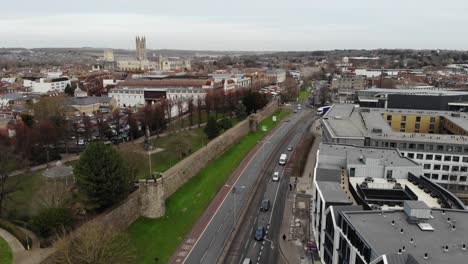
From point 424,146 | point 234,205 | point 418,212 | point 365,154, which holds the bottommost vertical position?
point 234,205

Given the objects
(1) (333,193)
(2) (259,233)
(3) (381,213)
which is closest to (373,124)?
(2) (259,233)

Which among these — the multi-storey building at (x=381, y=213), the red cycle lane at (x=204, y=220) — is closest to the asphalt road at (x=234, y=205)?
the red cycle lane at (x=204, y=220)

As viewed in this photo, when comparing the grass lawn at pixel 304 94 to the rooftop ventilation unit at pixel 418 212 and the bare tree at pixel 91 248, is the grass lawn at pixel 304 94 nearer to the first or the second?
the bare tree at pixel 91 248

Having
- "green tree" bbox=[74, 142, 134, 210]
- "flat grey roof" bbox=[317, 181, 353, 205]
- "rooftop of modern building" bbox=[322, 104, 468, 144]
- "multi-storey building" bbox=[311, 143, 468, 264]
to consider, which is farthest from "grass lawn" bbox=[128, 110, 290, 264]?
"rooftop of modern building" bbox=[322, 104, 468, 144]

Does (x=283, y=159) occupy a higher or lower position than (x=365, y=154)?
lower

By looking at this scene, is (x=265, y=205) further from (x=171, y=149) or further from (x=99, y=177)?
(x=171, y=149)

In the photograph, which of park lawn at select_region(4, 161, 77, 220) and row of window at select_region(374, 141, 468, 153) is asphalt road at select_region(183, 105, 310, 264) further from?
park lawn at select_region(4, 161, 77, 220)
